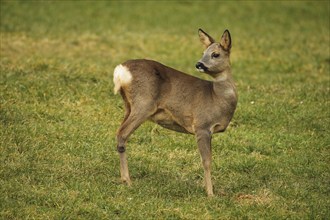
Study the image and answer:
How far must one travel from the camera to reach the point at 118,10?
21656 mm

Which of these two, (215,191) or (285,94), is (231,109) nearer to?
(215,191)

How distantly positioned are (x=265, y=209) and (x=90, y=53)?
9.86 metres

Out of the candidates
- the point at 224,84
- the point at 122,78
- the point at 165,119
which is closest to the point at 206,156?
the point at 165,119

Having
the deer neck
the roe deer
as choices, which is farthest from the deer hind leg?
the deer neck

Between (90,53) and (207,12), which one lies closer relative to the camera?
(90,53)

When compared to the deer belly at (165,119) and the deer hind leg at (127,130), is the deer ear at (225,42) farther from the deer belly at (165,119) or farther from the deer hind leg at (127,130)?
the deer hind leg at (127,130)

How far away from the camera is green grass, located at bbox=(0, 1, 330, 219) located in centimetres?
757

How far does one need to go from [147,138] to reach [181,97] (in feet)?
5.91

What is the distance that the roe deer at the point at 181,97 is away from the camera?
8.17 metres

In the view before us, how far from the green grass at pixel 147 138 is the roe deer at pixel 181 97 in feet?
2.01

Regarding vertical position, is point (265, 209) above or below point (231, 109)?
below

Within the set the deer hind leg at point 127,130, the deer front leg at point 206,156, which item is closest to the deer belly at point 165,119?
the deer hind leg at point 127,130

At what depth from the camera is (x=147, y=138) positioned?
1002cm

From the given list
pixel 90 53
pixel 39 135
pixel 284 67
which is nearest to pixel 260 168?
pixel 39 135
